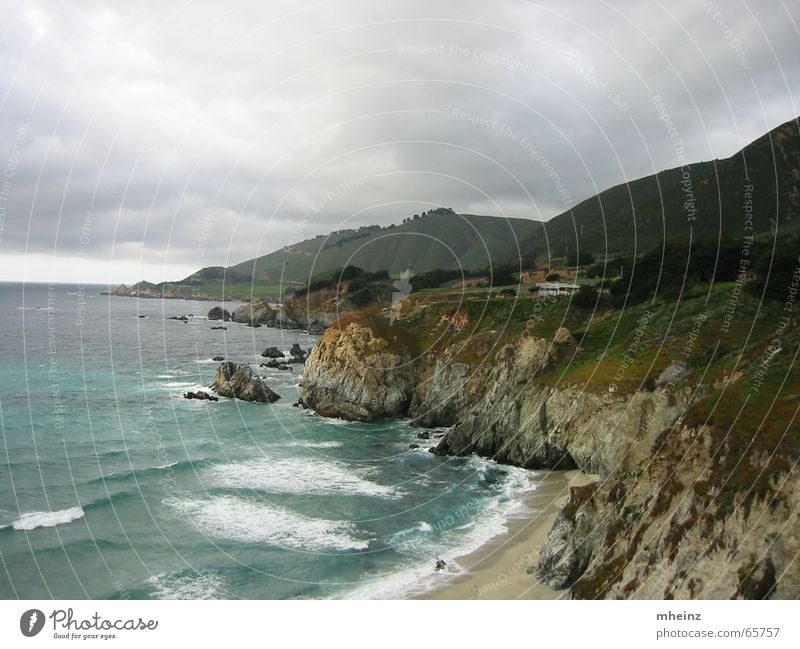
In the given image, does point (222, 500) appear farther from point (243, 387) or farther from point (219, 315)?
point (219, 315)

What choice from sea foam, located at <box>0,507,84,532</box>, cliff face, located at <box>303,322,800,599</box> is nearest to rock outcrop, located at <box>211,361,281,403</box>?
cliff face, located at <box>303,322,800,599</box>

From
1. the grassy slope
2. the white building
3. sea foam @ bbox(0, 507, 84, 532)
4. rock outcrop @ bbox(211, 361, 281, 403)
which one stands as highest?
the white building

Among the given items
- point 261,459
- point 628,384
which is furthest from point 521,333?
point 261,459

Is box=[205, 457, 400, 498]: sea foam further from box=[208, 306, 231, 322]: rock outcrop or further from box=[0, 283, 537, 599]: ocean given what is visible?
box=[208, 306, 231, 322]: rock outcrop

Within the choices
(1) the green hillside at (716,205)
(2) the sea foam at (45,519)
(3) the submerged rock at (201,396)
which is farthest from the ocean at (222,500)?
→ (1) the green hillside at (716,205)

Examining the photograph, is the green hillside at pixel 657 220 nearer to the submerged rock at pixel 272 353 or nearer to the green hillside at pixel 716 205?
the green hillside at pixel 716 205

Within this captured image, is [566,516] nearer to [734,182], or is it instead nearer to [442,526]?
[442,526]
